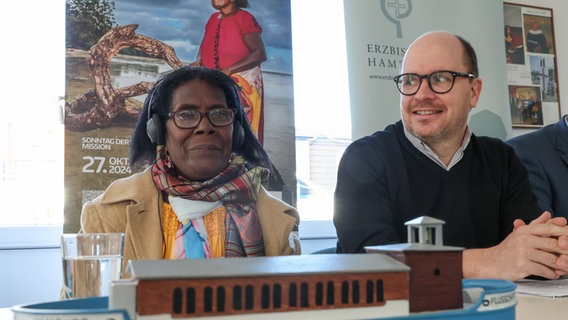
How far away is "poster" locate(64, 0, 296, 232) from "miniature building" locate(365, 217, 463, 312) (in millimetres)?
2110

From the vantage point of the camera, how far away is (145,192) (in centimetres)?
176

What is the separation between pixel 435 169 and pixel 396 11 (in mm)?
1742

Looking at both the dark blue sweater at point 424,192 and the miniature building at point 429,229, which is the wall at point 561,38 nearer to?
the dark blue sweater at point 424,192

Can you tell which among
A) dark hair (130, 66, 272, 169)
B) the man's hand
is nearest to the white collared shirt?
the man's hand

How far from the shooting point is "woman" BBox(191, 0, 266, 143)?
293 centimetres

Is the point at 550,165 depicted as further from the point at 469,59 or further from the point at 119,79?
the point at 119,79

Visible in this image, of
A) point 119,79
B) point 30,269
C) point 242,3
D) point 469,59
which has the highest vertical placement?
point 242,3

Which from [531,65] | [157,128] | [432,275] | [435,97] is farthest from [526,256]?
[531,65]

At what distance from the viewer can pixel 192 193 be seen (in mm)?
1769

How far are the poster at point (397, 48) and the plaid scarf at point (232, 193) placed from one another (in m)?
1.33

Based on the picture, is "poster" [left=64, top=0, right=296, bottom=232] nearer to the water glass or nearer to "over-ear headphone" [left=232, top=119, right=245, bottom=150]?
"over-ear headphone" [left=232, top=119, right=245, bottom=150]

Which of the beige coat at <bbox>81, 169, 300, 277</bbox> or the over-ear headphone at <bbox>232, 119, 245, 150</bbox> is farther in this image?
the over-ear headphone at <bbox>232, 119, 245, 150</bbox>

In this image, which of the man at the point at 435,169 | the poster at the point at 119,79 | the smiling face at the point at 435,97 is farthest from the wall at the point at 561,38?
the smiling face at the point at 435,97

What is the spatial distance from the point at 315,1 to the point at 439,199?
6.19 ft
